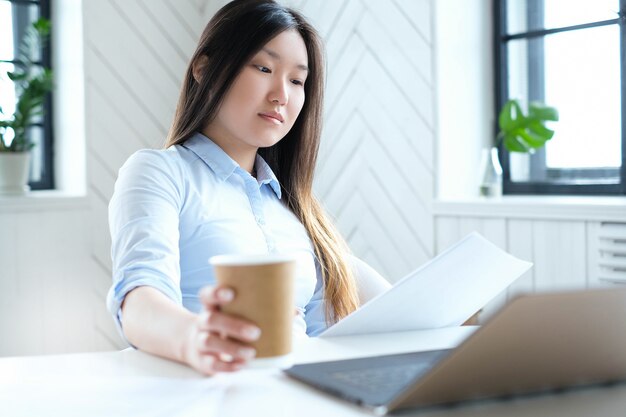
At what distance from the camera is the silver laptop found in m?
0.66

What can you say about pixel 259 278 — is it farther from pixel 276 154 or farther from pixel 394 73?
pixel 394 73

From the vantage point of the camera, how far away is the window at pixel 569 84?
247cm

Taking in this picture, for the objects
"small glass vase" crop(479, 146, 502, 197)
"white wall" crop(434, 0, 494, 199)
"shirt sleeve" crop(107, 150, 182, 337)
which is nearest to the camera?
"shirt sleeve" crop(107, 150, 182, 337)

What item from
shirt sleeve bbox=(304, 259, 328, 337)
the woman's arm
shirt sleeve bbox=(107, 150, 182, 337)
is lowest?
shirt sleeve bbox=(304, 259, 328, 337)

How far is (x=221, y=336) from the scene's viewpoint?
2.59ft

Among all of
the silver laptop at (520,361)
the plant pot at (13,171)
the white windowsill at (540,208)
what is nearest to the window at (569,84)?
the white windowsill at (540,208)

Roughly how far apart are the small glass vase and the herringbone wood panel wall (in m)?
0.19

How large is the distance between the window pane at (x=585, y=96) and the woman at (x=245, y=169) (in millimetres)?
1118

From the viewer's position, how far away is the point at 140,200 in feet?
4.28

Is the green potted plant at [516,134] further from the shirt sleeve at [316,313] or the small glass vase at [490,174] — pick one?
the shirt sleeve at [316,313]

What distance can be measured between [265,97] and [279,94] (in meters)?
0.03

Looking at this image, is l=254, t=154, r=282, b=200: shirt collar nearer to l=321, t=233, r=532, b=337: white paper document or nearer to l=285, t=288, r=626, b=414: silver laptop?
l=321, t=233, r=532, b=337: white paper document

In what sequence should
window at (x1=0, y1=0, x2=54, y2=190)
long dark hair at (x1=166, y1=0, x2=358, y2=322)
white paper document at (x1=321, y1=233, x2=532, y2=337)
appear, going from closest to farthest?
white paper document at (x1=321, y1=233, x2=532, y2=337) → long dark hair at (x1=166, y1=0, x2=358, y2=322) → window at (x1=0, y1=0, x2=54, y2=190)

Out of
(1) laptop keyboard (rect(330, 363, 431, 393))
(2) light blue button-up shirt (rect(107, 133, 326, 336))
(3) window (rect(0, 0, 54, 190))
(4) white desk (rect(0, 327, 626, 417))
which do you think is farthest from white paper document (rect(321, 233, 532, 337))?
(3) window (rect(0, 0, 54, 190))
